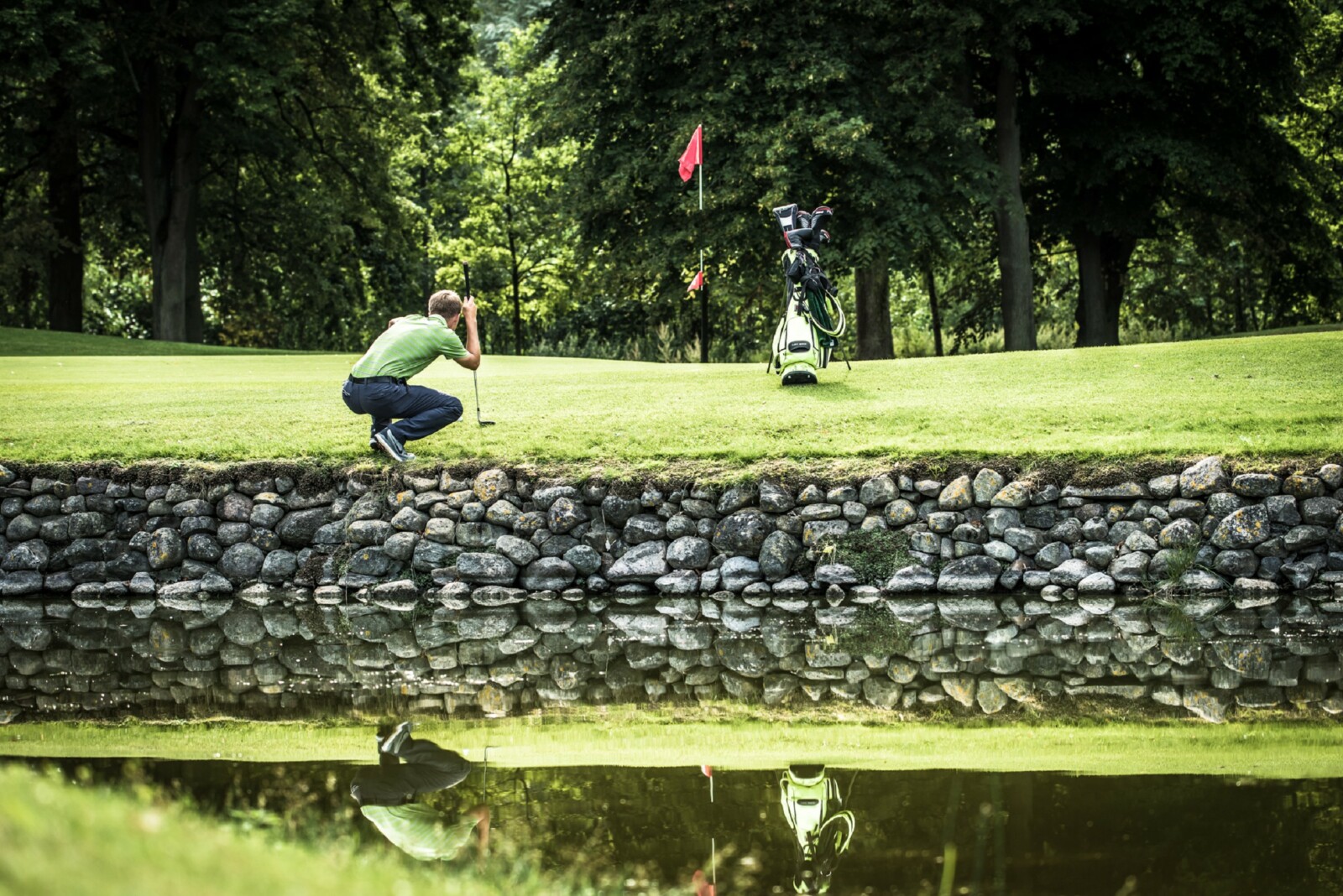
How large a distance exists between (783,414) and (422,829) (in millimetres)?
8711

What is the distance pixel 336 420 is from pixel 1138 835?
34.1 feet

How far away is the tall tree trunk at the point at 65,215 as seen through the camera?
29734mm

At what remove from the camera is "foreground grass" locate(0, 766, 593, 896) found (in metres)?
2.52

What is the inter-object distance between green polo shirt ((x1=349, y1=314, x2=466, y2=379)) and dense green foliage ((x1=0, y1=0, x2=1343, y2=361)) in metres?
12.2

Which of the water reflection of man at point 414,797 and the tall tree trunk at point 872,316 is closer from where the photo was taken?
the water reflection of man at point 414,797

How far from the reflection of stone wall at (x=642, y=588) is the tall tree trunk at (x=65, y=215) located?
21.1m

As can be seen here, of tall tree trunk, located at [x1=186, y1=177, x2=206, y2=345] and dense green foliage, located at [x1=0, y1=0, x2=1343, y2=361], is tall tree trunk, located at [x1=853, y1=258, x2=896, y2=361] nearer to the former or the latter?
dense green foliage, located at [x1=0, y1=0, x2=1343, y2=361]

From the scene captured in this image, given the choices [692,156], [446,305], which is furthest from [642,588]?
[692,156]

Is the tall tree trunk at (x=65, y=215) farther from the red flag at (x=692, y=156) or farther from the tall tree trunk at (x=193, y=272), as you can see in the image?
the red flag at (x=692, y=156)

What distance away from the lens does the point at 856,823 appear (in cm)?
502

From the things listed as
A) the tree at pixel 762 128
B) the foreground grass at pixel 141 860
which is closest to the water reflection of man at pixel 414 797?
the foreground grass at pixel 141 860

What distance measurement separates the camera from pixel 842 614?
9867mm

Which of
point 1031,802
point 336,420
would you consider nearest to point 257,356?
point 336,420

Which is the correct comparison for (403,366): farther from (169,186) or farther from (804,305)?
(169,186)
